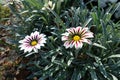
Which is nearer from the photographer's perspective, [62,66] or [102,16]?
[62,66]

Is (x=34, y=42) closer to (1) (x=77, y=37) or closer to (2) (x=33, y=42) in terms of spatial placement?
(2) (x=33, y=42)

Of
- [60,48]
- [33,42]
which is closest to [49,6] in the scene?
[60,48]

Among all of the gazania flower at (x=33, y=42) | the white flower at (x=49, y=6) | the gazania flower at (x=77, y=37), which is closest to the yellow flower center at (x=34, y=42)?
the gazania flower at (x=33, y=42)

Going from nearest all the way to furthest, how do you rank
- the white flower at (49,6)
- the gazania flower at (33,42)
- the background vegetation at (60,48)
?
1. the gazania flower at (33,42)
2. the background vegetation at (60,48)
3. the white flower at (49,6)

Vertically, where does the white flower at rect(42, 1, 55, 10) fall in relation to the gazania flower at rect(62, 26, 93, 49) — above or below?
above

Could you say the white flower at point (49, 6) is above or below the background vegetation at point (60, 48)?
above

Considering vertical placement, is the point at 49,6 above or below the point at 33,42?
above

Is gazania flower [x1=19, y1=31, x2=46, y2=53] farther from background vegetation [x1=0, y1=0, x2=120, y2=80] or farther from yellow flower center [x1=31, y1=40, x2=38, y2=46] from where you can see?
background vegetation [x1=0, y1=0, x2=120, y2=80]

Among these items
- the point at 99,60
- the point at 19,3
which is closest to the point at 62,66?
the point at 99,60

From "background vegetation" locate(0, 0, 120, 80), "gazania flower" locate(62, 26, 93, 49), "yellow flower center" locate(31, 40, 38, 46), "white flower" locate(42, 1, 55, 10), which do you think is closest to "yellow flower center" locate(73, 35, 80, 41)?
"gazania flower" locate(62, 26, 93, 49)

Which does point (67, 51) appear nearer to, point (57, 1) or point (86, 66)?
point (86, 66)

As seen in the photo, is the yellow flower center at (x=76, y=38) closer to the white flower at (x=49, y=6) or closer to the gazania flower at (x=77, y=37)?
the gazania flower at (x=77, y=37)
